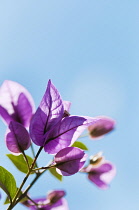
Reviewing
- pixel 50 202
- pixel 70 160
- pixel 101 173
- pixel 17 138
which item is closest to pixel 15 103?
pixel 17 138

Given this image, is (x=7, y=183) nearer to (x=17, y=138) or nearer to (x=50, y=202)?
(x=17, y=138)

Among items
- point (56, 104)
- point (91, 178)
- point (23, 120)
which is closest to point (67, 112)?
point (56, 104)

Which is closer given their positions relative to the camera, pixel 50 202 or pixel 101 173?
pixel 50 202

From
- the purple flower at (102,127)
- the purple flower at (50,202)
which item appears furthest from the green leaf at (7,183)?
the purple flower at (102,127)

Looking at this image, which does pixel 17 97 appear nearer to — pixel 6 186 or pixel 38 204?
pixel 6 186

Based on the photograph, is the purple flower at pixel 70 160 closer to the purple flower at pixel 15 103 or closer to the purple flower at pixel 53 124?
the purple flower at pixel 53 124

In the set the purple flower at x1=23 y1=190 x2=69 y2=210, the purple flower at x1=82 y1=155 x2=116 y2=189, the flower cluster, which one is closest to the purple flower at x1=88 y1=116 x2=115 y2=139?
the purple flower at x1=82 y1=155 x2=116 y2=189
